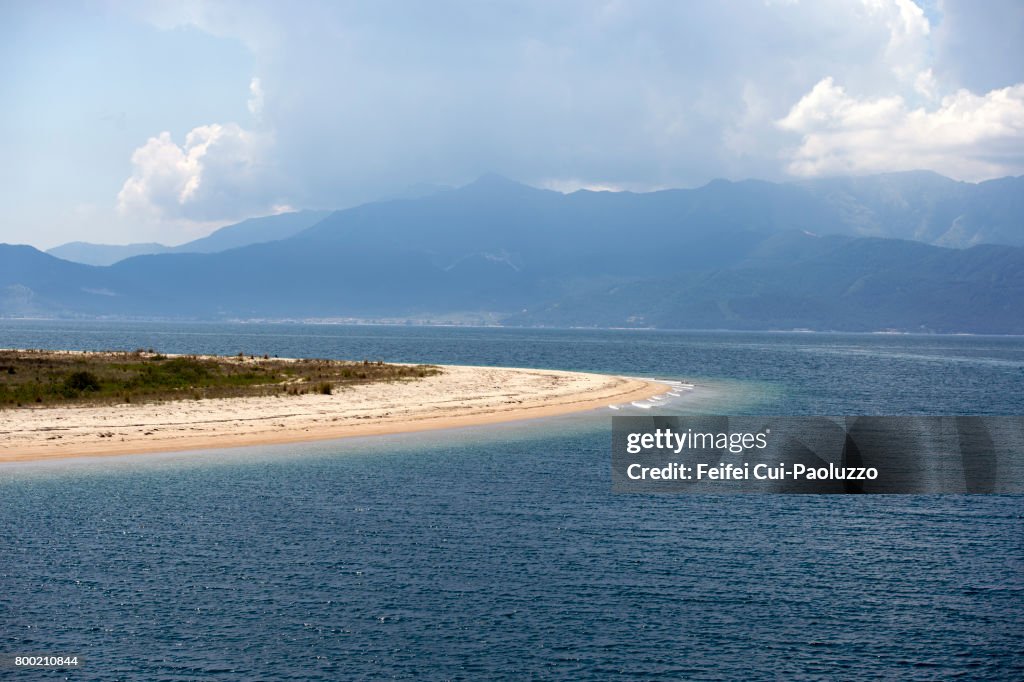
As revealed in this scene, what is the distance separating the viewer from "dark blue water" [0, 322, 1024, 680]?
59.3 feet

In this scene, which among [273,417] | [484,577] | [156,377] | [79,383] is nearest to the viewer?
[484,577]

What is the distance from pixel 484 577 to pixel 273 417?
107 ft

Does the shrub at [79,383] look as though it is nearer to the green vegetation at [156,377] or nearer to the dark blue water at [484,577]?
the green vegetation at [156,377]

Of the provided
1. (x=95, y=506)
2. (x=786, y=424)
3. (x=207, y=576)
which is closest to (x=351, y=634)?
(x=207, y=576)

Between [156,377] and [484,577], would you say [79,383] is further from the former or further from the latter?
[484,577]

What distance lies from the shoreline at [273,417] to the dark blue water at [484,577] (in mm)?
5109

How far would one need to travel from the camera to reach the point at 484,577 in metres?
22.8

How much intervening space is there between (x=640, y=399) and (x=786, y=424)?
18.2 meters

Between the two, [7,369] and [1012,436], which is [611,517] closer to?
[1012,436]

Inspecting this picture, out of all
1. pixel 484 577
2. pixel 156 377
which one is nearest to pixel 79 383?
pixel 156 377

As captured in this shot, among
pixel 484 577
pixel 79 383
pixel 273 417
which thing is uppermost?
pixel 79 383

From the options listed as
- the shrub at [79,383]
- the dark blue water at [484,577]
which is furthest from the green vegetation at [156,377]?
the dark blue water at [484,577]

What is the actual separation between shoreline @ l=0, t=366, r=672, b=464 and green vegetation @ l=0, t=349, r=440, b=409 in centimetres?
333

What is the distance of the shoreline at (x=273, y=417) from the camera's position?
43031mm
